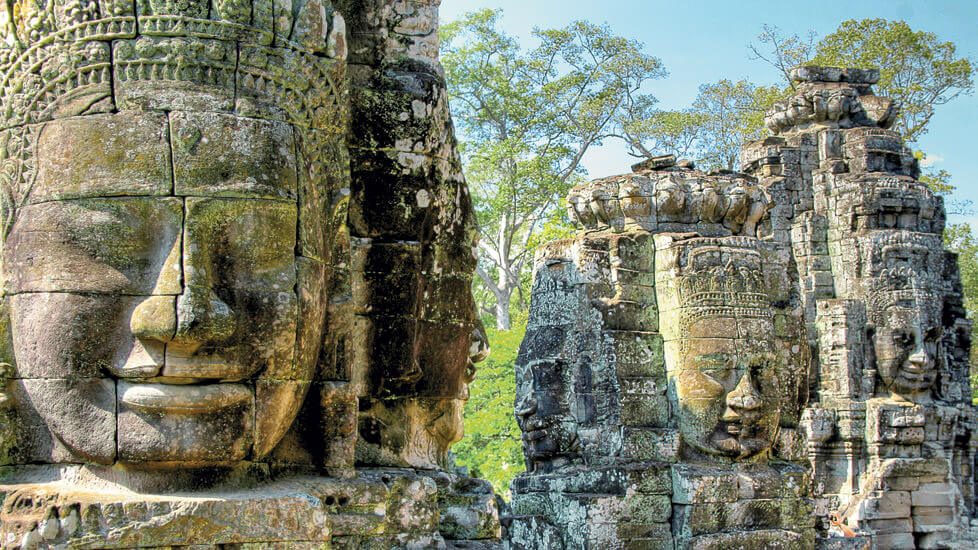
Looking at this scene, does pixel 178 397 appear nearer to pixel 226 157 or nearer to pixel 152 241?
pixel 152 241

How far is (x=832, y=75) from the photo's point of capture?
56.9 feet

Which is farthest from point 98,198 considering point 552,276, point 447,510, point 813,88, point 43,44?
point 813,88

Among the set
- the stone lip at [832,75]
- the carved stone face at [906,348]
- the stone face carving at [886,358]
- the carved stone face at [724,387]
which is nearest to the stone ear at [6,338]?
the carved stone face at [724,387]

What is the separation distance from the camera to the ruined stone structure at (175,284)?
10.3ft

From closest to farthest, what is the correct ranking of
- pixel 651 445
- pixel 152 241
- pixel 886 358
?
pixel 152 241 → pixel 651 445 → pixel 886 358

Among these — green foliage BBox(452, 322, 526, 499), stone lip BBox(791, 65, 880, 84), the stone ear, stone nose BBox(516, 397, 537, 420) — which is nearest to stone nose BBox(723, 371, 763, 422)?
stone nose BBox(516, 397, 537, 420)

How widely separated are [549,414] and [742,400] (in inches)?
66.8

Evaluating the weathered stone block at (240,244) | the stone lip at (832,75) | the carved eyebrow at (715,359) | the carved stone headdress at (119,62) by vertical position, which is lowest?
the carved eyebrow at (715,359)

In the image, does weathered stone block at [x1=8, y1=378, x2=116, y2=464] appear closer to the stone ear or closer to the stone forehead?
the stone ear

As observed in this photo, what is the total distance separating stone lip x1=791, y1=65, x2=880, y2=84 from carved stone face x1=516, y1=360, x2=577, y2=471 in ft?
34.0

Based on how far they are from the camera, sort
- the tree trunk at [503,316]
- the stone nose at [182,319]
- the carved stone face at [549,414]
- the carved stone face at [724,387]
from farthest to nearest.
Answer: the tree trunk at [503,316], the carved stone face at [549,414], the carved stone face at [724,387], the stone nose at [182,319]

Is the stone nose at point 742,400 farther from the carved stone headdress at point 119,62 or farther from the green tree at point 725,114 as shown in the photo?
the green tree at point 725,114

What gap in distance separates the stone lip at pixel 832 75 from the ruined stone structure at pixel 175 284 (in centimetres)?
1505

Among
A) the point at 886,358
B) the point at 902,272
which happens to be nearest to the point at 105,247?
the point at 886,358
